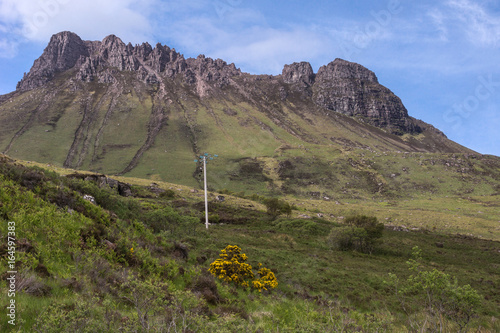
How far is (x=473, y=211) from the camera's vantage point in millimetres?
85000

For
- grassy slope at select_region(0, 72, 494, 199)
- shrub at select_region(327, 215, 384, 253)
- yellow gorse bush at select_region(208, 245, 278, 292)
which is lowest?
shrub at select_region(327, 215, 384, 253)

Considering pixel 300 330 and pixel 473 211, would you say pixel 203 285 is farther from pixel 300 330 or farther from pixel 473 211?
pixel 473 211

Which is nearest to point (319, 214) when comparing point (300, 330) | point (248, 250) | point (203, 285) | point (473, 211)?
point (248, 250)

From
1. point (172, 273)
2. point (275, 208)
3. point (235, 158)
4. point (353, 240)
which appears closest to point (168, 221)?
point (172, 273)

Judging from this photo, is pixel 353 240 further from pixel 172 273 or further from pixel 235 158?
pixel 235 158

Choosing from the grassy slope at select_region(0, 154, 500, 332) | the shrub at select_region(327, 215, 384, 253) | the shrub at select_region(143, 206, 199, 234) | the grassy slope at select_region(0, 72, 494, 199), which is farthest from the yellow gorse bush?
the grassy slope at select_region(0, 72, 494, 199)

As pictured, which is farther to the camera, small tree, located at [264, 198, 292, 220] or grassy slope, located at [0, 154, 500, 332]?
small tree, located at [264, 198, 292, 220]

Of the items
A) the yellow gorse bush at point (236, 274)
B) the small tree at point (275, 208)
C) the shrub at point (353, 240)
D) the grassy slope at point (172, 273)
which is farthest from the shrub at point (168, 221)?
the small tree at point (275, 208)

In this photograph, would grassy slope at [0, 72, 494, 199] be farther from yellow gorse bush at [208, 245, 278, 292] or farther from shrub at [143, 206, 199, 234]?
yellow gorse bush at [208, 245, 278, 292]

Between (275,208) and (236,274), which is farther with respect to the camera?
(275,208)

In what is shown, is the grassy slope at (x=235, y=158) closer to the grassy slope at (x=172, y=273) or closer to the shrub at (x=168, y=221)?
the shrub at (x=168, y=221)

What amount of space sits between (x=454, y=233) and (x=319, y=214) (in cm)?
2981

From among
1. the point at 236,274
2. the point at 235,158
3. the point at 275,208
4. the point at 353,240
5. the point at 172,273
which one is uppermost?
the point at 235,158

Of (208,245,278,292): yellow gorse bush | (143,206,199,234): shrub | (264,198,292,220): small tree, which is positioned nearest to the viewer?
(208,245,278,292): yellow gorse bush
